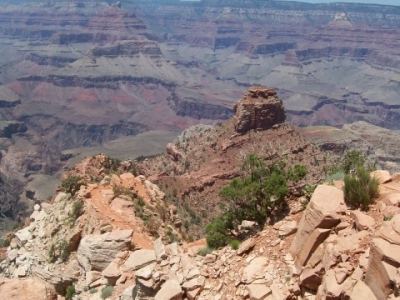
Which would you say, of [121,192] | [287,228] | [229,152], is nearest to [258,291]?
[287,228]

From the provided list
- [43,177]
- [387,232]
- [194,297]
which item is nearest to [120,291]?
[194,297]

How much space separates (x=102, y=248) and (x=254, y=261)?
7.97 metres

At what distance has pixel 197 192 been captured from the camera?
58.2 m

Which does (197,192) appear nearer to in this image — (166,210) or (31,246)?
(166,210)

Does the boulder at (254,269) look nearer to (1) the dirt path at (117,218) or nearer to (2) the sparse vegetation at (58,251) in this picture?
(1) the dirt path at (117,218)

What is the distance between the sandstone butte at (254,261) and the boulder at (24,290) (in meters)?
0.03

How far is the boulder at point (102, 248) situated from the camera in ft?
68.0

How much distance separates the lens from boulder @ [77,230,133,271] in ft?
68.0

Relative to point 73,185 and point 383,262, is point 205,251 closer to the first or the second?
point 383,262

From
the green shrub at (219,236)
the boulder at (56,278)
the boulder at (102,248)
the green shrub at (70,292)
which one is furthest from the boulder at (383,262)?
the boulder at (56,278)

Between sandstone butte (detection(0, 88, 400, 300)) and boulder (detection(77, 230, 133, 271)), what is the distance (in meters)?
0.04

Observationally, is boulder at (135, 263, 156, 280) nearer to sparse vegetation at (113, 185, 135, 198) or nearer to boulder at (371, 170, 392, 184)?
boulder at (371, 170, 392, 184)

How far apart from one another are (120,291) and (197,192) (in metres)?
40.0

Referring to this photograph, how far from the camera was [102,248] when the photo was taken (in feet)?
68.7
